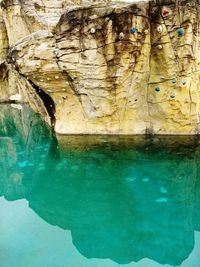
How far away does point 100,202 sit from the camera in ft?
18.7

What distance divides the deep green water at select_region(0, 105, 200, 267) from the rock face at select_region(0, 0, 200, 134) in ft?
1.50

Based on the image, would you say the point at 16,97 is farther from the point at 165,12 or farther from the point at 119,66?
the point at 165,12

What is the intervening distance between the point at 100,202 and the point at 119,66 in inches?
122

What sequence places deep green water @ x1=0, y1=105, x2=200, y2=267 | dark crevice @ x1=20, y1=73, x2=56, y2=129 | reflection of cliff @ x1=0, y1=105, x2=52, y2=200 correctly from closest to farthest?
deep green water @ x1=0, y1=105, x2=200, y2=267 → reflection of cliff @ x1=0, y1=105, x2=52, y2=200 → dark crevice @ x1=20, y1=73, x2=56, y2=129

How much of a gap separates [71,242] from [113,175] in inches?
82.1

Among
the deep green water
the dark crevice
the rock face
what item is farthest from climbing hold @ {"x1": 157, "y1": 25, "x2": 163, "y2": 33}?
the dark crevice

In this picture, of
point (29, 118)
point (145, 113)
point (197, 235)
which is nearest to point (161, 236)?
point (197, 235)

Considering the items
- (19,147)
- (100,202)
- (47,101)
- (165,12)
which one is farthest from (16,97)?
(100,202)

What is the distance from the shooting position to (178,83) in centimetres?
768

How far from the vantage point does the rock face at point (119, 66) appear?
7.22 m

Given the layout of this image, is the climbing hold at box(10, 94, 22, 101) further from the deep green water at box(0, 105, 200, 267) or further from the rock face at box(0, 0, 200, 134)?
the rock face at box(0, 0, 200, 134)

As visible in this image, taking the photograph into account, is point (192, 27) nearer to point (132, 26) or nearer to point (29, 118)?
point (132, 26)

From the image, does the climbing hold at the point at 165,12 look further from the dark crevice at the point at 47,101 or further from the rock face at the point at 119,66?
the dark crevice at the point at 47,101

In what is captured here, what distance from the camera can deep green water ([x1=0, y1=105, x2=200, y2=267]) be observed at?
4480 mm
